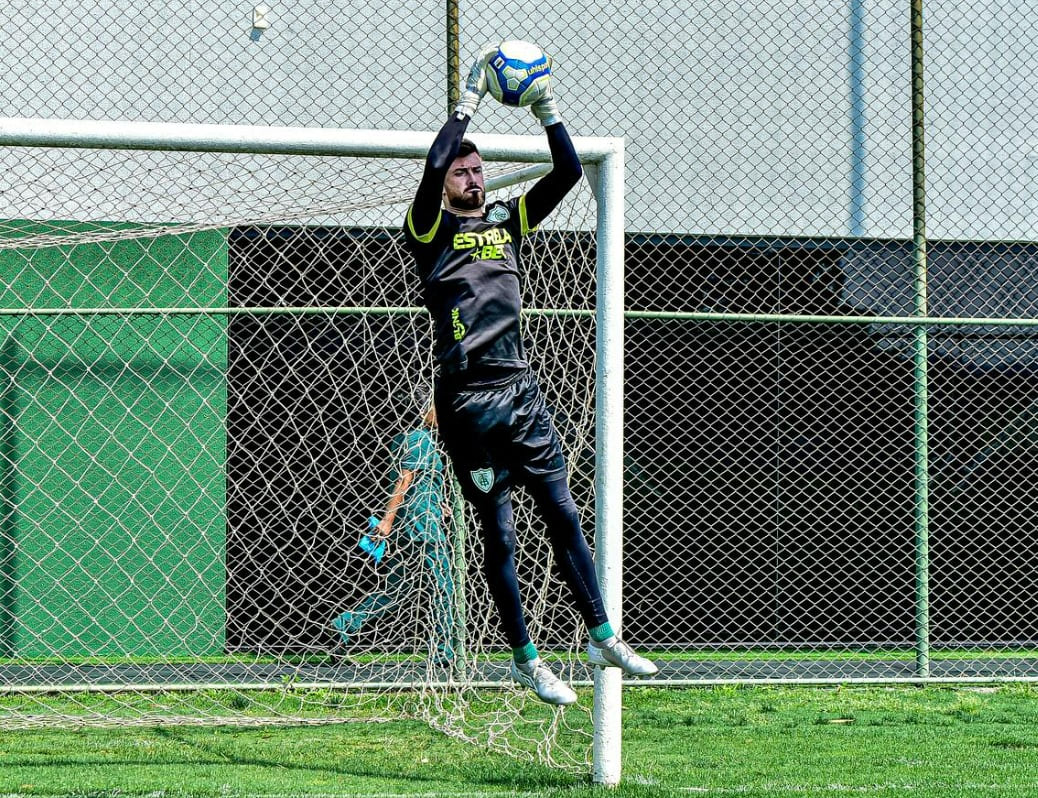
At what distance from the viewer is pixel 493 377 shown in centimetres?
461

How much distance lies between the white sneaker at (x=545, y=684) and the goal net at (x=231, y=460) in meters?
2.22

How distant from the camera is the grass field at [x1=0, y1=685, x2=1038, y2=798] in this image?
17.5 ft

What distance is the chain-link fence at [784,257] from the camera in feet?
27.7

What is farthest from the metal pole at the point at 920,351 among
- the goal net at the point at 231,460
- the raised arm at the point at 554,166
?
the raised arm at the point at 554,166

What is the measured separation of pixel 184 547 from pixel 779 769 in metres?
4.30

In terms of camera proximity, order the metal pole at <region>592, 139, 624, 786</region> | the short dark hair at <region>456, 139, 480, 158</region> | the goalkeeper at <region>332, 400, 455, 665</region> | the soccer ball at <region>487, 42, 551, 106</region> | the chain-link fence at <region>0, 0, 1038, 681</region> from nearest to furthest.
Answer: the soccer ball at <region>487, 42, 551, 106</region> → the short dark hair at <region>456, 139, 480, 158</region> → the metal pole at <region>592, 139, 624, 786</region> → the goalkeeper at <region>332, 400, 455, 665</region> → the chain-link fence at <region>0, 0, 1038, 681</region>

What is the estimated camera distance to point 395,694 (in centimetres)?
720

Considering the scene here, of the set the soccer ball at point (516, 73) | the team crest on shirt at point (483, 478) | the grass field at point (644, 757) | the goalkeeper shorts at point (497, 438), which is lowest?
the grass field at point (644, 757)

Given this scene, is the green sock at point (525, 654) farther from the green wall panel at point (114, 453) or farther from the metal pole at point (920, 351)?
the metal pole at point (920, 351)

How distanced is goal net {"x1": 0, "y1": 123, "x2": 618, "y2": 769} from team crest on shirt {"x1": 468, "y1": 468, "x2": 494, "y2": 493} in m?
2.34

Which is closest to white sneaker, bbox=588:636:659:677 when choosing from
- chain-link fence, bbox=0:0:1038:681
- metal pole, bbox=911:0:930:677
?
chain-link fence, bbox=0:0:1038:681

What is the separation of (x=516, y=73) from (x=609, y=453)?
182 centimetres

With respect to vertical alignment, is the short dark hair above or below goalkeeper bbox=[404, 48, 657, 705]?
above

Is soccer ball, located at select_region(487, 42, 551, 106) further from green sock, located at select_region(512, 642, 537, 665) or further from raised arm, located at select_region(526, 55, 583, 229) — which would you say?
green sock, located at select_region(512, 642, 537, 665)
